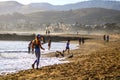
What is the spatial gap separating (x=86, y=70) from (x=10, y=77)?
3.72 m

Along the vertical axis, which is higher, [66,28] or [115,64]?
[115,64]

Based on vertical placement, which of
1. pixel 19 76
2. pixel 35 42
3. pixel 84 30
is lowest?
pixel 84 30

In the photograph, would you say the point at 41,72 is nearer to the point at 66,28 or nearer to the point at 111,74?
the point at 111,74

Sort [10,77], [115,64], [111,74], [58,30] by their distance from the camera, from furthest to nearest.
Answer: [58,30] < [115,64] < [10,77] < [111,74]

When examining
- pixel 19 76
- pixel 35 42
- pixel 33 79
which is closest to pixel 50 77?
pixel 33 79

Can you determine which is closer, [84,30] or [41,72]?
[41,72]

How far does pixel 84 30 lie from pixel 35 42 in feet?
445

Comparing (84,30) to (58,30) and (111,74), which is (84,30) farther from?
(111,74)

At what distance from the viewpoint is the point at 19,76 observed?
59.3 feet

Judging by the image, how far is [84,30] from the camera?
509 ft

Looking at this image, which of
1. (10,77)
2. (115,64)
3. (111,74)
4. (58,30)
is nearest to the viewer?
(111,74)

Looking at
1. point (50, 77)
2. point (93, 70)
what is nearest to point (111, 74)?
point (93, 70)

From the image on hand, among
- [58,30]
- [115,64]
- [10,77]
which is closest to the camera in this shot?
[10,77]

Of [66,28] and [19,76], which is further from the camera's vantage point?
[66,28]
